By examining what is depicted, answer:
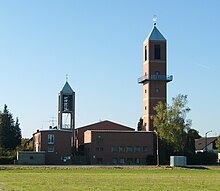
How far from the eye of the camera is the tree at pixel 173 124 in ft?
352

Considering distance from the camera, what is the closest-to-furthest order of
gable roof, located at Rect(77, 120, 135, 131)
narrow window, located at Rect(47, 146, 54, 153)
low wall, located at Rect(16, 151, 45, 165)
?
low wall, located at Rect(16, 151, 45, 165), narrow window, located at Rect(47, 146, 54, 153), gable roof, located at Rect(77, 120, 135, 131)

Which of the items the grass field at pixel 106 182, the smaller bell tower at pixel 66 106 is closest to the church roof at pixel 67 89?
the smaller bell tower at pixel 66 106

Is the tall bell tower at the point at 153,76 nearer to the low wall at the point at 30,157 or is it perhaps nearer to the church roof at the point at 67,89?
the church roof at the point at 67,89

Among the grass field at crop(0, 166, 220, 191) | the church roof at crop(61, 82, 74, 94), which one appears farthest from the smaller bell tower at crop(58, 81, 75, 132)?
the grass field at crop(0, 166, 220, 191)

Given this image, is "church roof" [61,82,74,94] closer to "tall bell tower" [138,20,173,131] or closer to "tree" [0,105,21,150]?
"tall bell tower" [138,20,173,131]

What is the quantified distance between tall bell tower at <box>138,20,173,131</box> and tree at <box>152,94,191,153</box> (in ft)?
10.6

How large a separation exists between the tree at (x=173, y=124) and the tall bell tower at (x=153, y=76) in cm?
322

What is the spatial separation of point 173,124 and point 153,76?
1113cm

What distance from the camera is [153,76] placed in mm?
113875

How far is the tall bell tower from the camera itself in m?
113

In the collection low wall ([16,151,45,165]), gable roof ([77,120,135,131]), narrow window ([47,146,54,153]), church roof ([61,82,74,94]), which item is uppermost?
church roof ([61,82,74,94])

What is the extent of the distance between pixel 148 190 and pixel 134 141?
7651cm

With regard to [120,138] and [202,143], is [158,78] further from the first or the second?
[202,143]

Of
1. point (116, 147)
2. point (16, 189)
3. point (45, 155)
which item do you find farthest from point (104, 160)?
point (16, 189)
